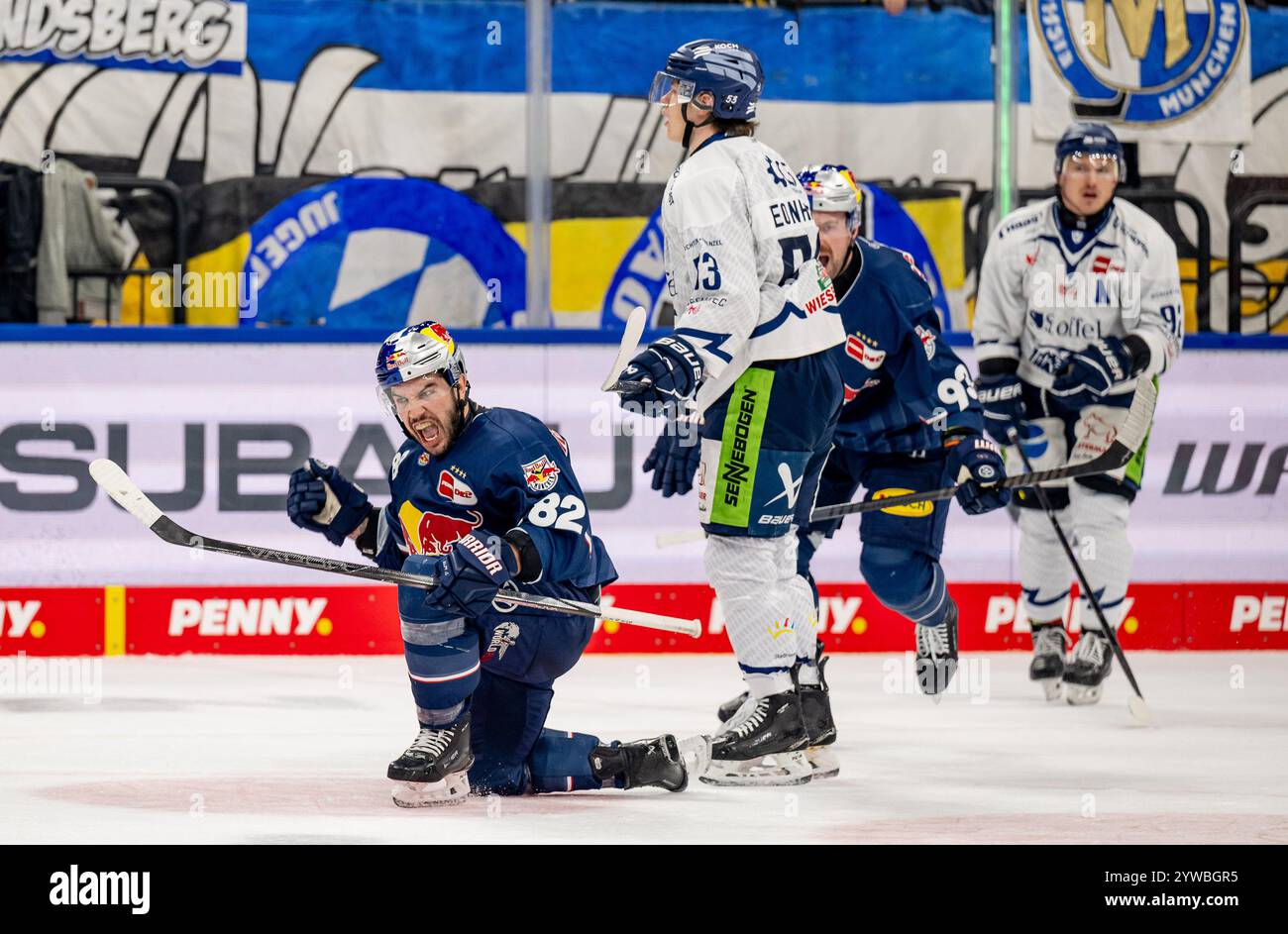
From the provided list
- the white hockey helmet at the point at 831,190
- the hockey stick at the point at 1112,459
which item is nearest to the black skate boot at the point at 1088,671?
the hockey stick at the point at 1112,459

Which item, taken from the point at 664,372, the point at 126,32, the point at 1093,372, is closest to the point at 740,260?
the point at 664,372

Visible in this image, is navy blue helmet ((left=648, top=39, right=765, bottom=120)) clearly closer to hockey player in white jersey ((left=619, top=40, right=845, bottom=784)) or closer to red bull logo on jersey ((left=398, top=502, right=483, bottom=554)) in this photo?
hockey player in white jersey ((left=619, top=40, right=845, bottom=784))

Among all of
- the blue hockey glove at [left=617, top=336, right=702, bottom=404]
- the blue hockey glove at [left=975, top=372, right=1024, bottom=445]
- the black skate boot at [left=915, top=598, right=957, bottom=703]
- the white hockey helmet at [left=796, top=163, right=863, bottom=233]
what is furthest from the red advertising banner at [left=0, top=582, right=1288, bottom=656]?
the blue hockey glove at [left=617, top=336, right=702, bottom=404]

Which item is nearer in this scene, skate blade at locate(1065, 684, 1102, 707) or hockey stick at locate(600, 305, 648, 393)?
hockey stick at locate(600, 305, 648, 393)

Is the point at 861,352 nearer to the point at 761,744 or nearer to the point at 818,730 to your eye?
the point at 818,730

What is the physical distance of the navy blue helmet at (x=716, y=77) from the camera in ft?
14.4

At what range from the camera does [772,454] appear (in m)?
4.36

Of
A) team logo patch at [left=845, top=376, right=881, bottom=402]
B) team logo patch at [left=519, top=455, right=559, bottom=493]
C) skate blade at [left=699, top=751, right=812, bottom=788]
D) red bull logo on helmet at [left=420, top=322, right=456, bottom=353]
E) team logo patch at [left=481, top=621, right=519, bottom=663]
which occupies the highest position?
red bull logo on helmet at [left=420, top=322, right=456, bottom=353]

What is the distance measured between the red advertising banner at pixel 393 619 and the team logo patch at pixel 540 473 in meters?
2.80

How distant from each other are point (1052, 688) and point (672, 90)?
8.04 ft

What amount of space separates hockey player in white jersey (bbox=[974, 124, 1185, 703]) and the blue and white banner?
5.17ft

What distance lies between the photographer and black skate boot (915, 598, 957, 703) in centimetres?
533

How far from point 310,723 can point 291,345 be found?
1.86 meters
